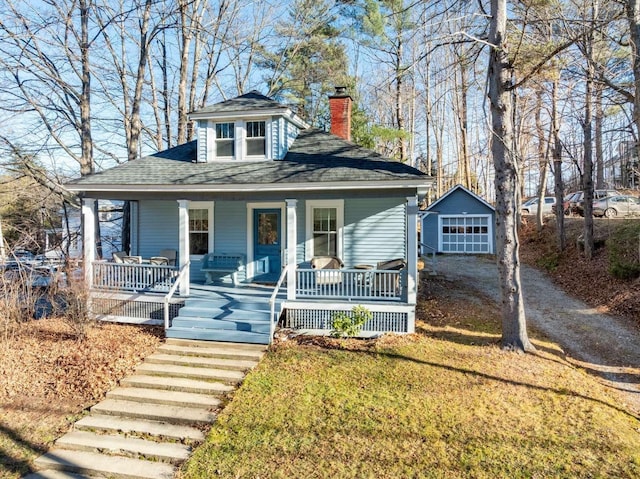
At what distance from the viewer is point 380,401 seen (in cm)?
641

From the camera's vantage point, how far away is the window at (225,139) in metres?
11.9

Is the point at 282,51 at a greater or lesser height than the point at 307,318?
greater

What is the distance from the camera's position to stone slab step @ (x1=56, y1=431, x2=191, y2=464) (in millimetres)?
5500

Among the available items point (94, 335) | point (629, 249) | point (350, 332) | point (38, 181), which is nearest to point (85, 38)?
point (38, 181)

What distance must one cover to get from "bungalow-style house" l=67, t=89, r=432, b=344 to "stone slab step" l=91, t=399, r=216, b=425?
2250 mm

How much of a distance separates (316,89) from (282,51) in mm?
3194

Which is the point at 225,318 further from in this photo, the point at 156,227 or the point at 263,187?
the point at 156,227

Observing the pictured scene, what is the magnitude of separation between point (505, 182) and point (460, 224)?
15564 mm

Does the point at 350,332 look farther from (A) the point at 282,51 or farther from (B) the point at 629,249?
(A) the point at 282,51

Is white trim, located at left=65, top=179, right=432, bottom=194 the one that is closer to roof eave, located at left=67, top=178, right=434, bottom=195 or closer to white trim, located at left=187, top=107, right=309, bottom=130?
roof eave, located at left=67, top=178, right=434, bottom=195

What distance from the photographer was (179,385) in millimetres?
7105

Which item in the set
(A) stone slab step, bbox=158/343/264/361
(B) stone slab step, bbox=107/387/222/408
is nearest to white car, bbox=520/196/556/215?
(A) stone slab step, bbox=158/343/264/361

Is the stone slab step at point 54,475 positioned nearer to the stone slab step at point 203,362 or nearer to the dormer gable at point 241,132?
the stone slab step at point 203,362

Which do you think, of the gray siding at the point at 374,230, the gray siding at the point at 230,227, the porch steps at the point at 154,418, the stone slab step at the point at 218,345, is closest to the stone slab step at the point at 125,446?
the porch steps at the point at 154,418
